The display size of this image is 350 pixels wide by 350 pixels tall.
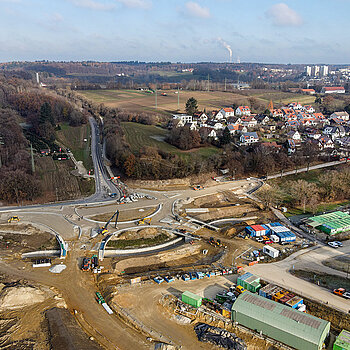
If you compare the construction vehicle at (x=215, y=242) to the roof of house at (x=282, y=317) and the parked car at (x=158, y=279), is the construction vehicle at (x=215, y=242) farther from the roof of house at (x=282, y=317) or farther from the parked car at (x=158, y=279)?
the roof of house at (x=282, y=317)

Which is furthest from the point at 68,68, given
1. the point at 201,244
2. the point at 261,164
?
the point at 201,244

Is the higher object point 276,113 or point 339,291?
point 276,113

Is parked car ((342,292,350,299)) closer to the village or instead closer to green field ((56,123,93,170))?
the village

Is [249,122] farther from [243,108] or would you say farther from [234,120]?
[243,108]

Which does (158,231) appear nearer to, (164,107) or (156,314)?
(156,314)

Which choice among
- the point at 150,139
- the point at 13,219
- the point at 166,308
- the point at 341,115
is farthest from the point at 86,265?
the point at 341,115

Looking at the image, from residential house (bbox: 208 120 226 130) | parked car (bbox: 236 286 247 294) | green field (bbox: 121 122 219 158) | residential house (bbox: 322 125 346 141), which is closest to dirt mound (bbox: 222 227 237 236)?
parked car (bbox: 236 286 247 294)

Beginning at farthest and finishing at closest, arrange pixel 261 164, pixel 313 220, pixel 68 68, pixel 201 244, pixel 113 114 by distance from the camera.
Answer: pixel 68 68 → pixel 113 114 → pixel 261 164 → pixel 313 220 → pixel 201 244
